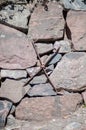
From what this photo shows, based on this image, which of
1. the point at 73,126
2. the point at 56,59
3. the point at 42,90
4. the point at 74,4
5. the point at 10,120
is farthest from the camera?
the point at 74,4

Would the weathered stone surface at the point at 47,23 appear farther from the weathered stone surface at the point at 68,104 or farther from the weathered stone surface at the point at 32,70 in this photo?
the weathered stone surface at the point at 68,104

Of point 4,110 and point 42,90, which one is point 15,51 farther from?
point 4,110

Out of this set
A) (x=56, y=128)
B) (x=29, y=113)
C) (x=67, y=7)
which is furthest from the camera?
(x=67, y=7)

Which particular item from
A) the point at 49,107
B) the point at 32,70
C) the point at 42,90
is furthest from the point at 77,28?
the point at 49,107

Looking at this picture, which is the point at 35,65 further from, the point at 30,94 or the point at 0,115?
the point at 0,115

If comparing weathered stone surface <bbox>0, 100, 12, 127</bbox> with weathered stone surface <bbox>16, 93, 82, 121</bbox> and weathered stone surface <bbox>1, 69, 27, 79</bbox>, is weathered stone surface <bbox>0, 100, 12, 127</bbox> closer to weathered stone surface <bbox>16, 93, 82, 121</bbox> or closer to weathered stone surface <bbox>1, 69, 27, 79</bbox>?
weathered stone surface <bbox>16, 93, 82, 121</bbox>

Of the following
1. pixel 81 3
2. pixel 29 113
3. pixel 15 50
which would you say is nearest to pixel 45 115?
pixel 29 113

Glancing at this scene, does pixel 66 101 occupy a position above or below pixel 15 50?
below

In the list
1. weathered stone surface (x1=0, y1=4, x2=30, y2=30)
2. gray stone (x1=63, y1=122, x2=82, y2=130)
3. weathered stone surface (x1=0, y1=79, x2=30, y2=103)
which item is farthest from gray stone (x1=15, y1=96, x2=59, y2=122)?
weathered stone surface (x1=0, y1=4, x2=30, y2=30)
